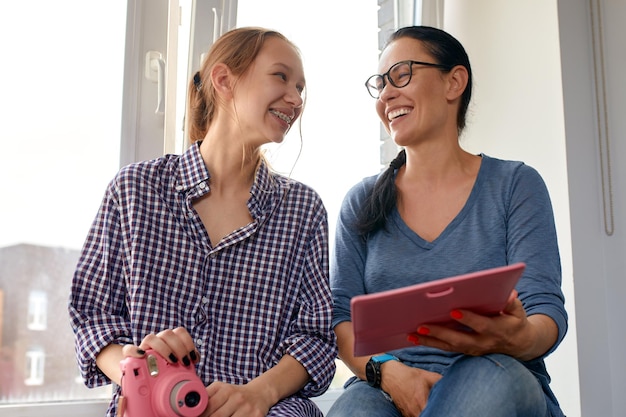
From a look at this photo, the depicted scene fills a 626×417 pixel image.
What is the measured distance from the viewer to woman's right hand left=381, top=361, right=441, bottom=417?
1.23m

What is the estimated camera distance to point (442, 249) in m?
1.42

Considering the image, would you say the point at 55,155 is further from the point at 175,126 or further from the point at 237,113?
the point at 237,113

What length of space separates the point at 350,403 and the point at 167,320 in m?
0.36

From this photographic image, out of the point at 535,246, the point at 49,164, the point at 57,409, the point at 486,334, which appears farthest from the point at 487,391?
the point at 49,164

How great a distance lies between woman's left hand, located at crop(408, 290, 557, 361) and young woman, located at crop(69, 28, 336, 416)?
0.29m

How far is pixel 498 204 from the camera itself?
144cm

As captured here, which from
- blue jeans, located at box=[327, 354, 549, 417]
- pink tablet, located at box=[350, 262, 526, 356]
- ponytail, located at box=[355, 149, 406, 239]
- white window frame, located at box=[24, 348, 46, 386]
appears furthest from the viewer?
white window frame, located at box=[24, 348, 46, 386]

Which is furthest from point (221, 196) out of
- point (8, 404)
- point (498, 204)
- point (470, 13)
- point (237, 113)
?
point (470, 13)

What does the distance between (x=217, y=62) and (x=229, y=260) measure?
0.45 m

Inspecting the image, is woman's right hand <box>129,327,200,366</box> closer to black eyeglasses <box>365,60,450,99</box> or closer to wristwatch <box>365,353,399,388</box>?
wristwatch <box>365,353,399,388</box>

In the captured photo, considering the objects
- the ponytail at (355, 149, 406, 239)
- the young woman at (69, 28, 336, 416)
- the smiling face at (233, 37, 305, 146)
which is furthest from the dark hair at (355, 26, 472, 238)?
the smiling face at (233, 37, 305, 146)

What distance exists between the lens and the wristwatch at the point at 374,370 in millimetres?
1313

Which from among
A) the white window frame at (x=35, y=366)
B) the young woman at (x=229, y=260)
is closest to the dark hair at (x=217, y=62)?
the young woman at (x=229, y=260)

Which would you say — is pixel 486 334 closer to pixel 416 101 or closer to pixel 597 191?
pixel 416 101
